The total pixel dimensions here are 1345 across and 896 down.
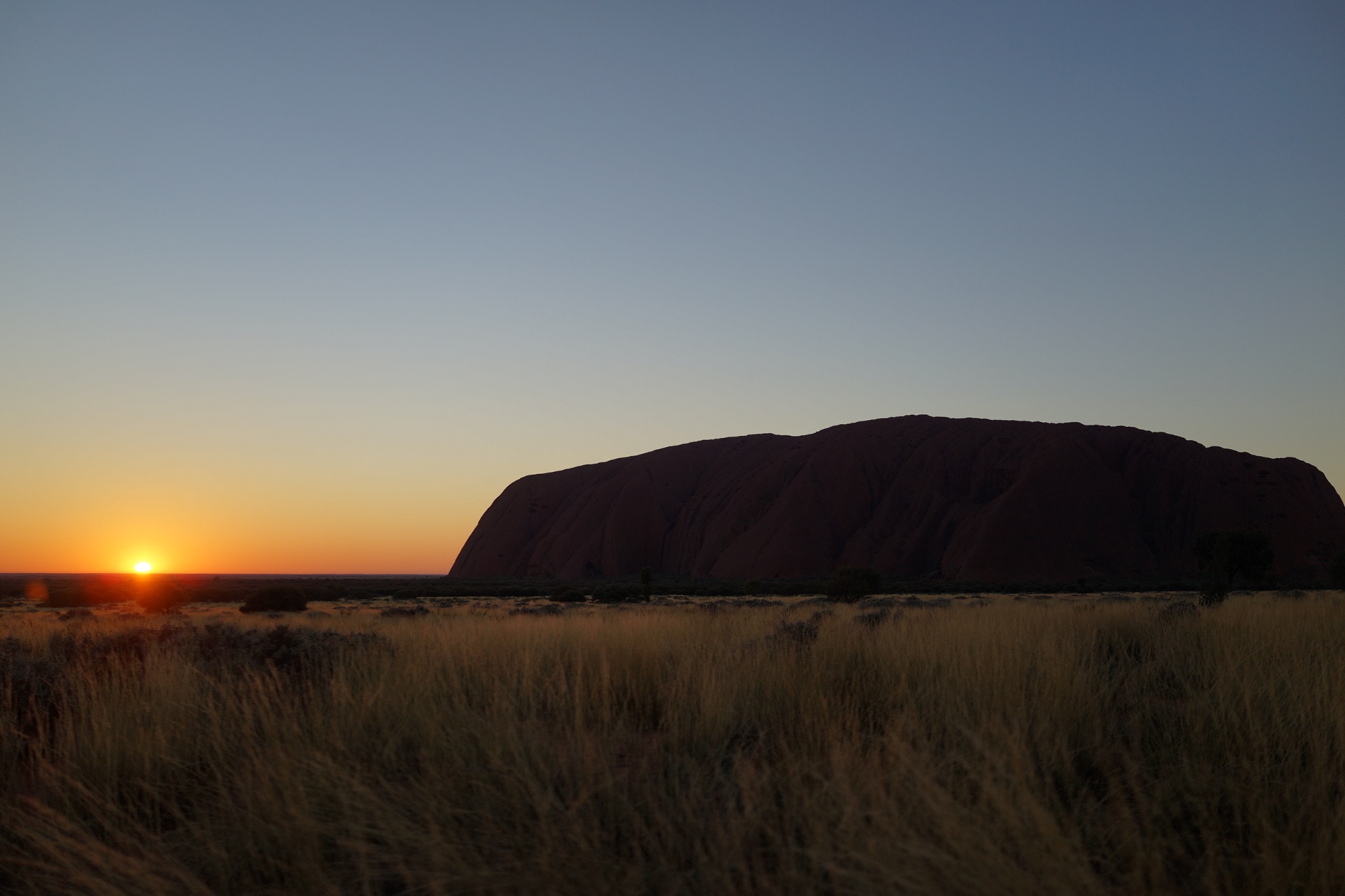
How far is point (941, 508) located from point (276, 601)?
62.1m

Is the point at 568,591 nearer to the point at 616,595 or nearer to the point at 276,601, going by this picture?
the point at 616,595

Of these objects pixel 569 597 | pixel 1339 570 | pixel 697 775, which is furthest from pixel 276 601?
pixel 1339 570

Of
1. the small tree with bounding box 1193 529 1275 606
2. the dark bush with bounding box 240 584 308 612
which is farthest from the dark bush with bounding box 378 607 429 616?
the small tree with bounding box 1193 529 1275 606

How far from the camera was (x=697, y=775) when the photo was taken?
12.6 feet

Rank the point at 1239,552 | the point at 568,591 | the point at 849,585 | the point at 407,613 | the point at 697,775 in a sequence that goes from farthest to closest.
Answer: the point at 568,591
the point at 1239,552
the point at 849,585
the point at 407,613
the point at 697,775

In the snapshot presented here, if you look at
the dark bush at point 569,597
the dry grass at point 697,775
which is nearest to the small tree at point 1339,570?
the dark bush at point 569,597

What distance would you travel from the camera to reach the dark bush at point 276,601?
111ft

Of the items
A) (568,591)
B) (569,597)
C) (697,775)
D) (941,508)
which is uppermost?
(941,508)

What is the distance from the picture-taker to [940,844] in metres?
2.98

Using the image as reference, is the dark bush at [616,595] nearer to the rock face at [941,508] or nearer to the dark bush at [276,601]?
the dark bush at [276,601]

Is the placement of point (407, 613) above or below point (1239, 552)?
below

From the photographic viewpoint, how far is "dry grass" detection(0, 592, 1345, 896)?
9.71 ft

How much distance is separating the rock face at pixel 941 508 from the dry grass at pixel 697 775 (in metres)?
64.6

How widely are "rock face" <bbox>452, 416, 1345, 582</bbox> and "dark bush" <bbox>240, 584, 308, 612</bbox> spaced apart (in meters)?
50.2
